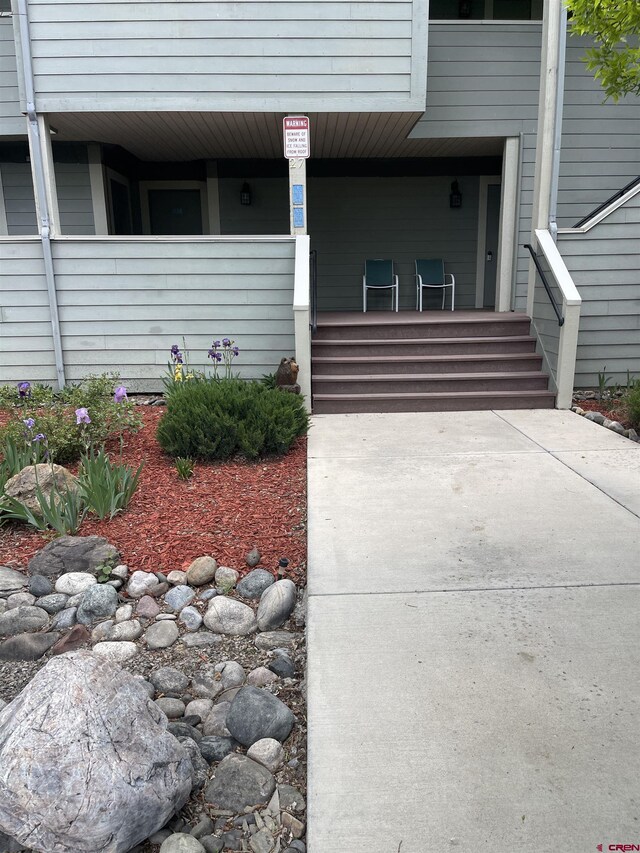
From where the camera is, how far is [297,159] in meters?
6.66

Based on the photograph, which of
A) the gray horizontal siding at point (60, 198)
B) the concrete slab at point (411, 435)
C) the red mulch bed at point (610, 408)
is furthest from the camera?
the gray horizontal siding at point (60, 198)

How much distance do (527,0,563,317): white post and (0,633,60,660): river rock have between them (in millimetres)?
6114

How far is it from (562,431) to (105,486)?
377cm

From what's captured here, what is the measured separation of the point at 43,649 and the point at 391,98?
244 inches

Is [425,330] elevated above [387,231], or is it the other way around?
[387,231]

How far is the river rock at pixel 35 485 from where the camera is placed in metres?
3.79

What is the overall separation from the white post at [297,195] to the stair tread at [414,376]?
1544mm

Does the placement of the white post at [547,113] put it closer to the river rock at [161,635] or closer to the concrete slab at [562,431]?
the concrete slab at [562,431]

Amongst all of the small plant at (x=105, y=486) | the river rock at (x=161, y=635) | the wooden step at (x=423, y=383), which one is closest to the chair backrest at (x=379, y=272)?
the wooden step at (x=423, y=383)

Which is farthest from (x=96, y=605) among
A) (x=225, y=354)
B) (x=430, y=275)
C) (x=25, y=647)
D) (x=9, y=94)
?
(x=430, y=275)

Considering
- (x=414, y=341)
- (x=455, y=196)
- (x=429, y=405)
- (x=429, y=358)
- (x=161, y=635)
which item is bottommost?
(x=161, y=635)

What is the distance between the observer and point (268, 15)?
6.62 meters

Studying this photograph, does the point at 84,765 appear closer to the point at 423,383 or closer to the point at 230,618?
the point at 230,618

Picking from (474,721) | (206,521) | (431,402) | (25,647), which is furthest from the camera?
(431,402)
